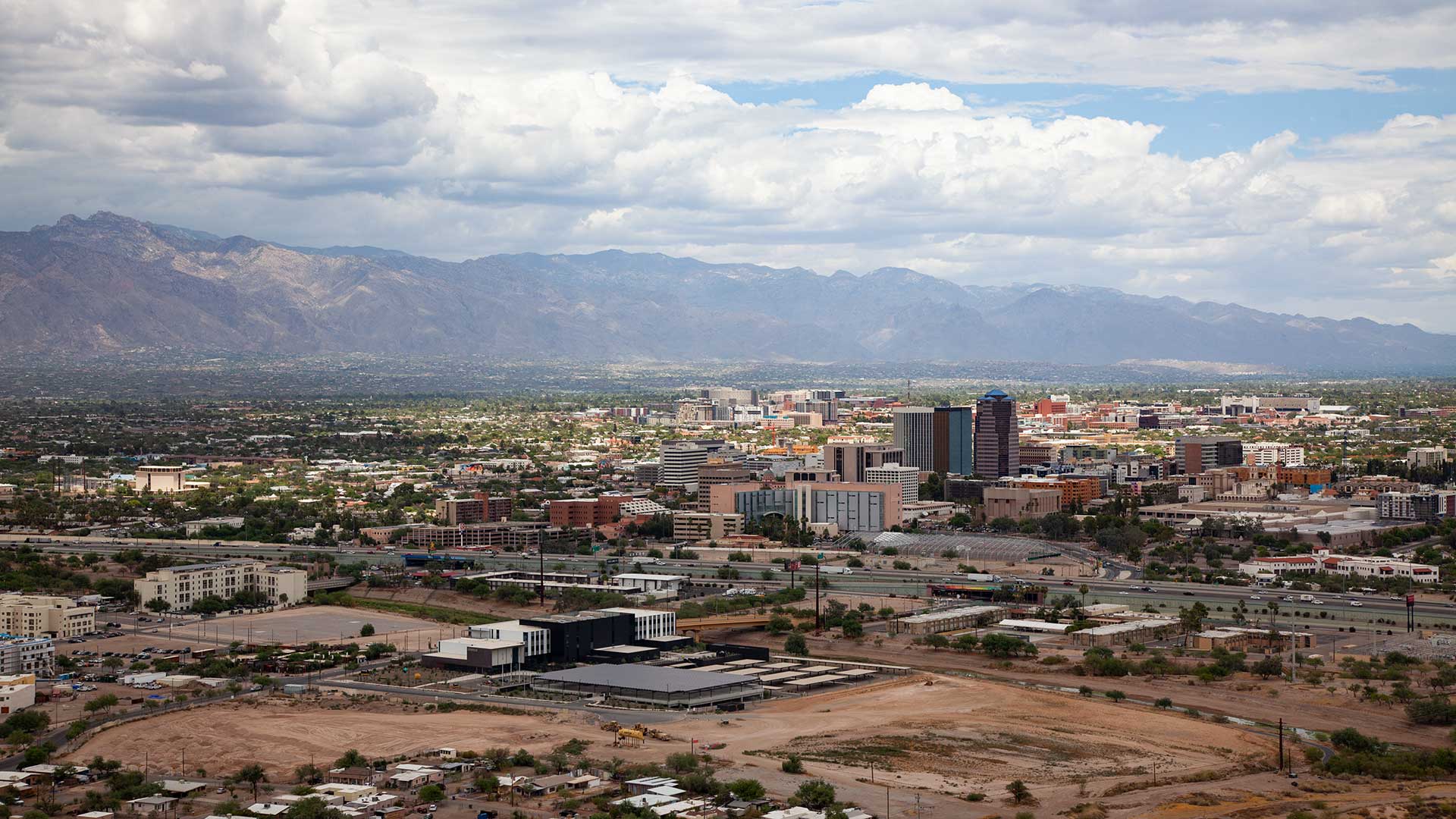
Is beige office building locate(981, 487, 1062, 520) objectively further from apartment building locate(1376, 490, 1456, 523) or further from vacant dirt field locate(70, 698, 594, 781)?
vacant dirt field locate(70, 698, 594, 781)

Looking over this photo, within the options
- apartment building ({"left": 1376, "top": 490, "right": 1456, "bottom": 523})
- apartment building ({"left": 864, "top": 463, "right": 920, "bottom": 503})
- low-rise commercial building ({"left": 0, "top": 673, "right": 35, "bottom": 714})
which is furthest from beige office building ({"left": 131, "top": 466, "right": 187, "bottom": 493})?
apartment building ({"left": 1376, "top": 490, "right": 1456, "bottom": 523})

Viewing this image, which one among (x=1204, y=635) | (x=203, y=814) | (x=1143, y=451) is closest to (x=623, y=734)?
(x=203, y=814)

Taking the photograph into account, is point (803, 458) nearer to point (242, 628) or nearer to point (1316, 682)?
point (242, 628)

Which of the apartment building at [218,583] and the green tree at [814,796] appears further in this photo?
the apartment building at [218,583]

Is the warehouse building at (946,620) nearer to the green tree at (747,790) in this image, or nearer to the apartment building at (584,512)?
the green tree at (747,790)

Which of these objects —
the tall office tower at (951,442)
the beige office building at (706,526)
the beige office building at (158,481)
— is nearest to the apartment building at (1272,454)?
the tall office tower at (951,442)

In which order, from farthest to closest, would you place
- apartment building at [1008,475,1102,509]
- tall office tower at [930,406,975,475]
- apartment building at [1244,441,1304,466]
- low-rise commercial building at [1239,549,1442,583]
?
1. apartment building at [1244,441,1304,466]
2. tall office tower at [930,406,975,475]
3. apartment building at [1008,475,1102,509]
4. low-rise commercial building at [1239,549,1442,583]
